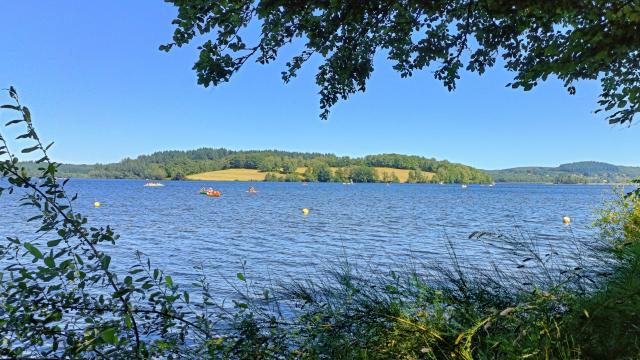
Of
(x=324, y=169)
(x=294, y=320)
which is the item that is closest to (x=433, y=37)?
(x=294, y=320)

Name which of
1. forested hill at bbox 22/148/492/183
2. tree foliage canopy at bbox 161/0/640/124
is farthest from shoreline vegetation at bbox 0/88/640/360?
forested hill at bbox 22/148/492/183

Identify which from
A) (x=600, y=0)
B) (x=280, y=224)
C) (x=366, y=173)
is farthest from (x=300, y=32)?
(x=366, y=173)

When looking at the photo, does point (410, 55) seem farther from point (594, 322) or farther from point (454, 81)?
point (594, 322)

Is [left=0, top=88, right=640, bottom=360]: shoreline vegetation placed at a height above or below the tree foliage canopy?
below

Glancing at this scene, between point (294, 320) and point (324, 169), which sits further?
point (324, 169)

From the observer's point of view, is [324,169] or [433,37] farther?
[324,169]

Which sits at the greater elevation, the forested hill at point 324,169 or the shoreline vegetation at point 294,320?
the forested hill at point 324,169

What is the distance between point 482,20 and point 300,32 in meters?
2.59

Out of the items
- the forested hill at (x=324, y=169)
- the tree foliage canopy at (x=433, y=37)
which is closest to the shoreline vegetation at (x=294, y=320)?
the tree foliage canopy at (x=433, y=37)

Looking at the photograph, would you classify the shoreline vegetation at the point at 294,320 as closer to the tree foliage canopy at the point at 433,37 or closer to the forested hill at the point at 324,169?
the tree foliage canopy at the point at 433,37

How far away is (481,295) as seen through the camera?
195 inches

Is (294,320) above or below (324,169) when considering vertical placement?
below

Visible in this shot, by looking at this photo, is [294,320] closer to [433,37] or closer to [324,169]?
[433,37]

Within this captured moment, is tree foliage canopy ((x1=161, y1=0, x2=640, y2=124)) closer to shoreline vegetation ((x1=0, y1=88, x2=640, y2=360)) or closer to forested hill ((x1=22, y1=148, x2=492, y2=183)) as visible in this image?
shoreline vegetation ((x1=0, y1=88, x2=640, y2=360))
